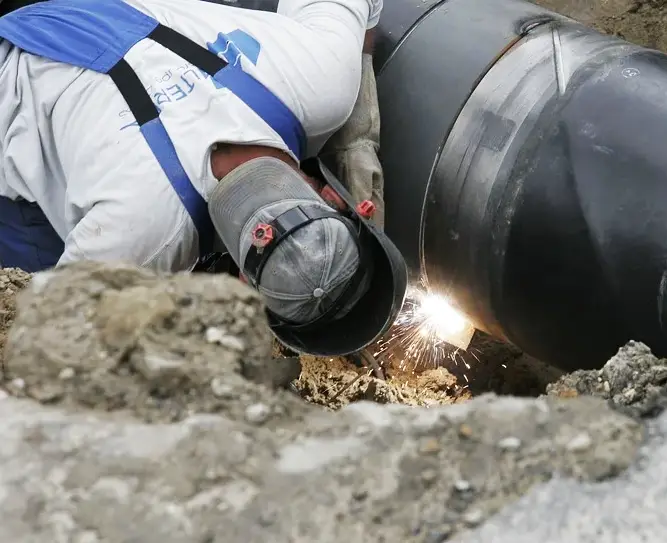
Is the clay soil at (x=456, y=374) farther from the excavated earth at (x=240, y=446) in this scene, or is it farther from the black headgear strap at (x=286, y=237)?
the excavated earth at (x=240, y=446)

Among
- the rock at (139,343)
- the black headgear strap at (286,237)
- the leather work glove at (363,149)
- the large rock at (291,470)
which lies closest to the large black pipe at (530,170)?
the leather work glove at (363,149)

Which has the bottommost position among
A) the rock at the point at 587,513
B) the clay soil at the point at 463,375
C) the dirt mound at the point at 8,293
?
the clay soil at the point at 463,375

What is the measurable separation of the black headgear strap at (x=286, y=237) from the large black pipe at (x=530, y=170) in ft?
0.96

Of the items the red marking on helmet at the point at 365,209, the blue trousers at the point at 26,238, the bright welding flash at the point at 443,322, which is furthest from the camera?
the bright welding flash at the point at 443,322

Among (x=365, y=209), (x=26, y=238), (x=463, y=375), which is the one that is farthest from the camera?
(x=463, y=375)

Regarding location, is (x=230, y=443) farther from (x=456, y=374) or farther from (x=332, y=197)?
(x=456, y=374)

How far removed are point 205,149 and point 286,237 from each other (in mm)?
243

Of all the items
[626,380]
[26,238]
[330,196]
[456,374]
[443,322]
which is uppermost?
[626,380]

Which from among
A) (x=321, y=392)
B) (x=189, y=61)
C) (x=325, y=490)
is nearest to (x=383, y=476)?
(x=325, y=490)

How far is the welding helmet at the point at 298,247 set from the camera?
1.29 meters

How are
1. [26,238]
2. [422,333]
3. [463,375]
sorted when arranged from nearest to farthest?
[26,238]
[422,333]
[463,375]

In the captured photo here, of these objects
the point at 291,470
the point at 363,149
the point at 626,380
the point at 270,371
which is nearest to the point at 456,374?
the point at 363,149

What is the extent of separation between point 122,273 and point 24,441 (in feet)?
0.72

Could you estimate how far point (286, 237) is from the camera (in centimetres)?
128
